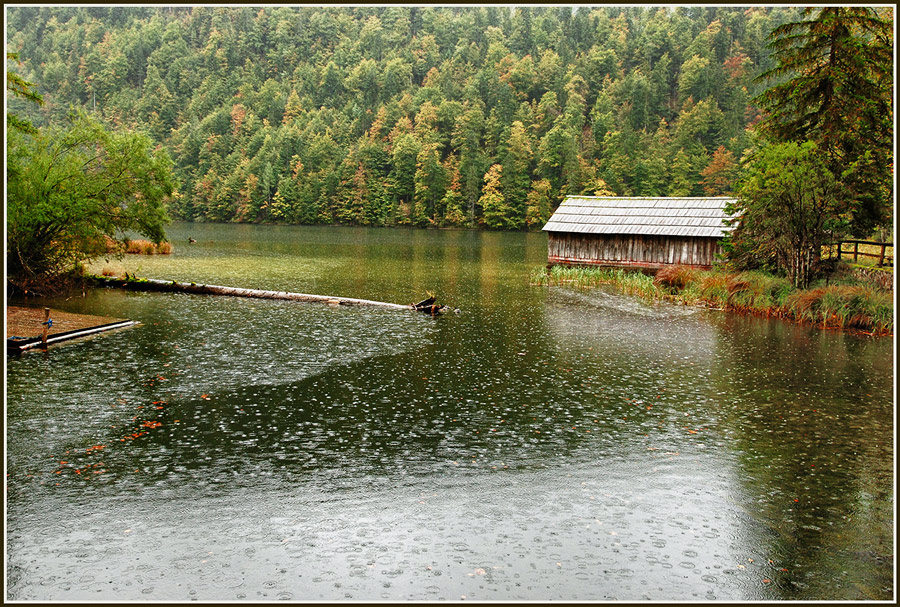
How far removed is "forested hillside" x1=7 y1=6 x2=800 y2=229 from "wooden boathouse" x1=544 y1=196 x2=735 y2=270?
56754 millimetres

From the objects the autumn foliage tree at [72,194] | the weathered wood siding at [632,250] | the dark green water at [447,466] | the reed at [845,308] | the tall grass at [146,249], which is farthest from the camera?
the tall grass at [146,249]

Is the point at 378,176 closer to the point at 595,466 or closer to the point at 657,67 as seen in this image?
the point at 657,67

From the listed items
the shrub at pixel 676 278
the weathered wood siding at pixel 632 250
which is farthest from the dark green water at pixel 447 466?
the weathered wood siding at pixel 632 250

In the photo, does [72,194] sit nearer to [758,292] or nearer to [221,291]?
[221,291]

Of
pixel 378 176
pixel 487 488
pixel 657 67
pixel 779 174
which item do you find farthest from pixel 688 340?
pixel 657 67

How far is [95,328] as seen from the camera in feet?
75.2

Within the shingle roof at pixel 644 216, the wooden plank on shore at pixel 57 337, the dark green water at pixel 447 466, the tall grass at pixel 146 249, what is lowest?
the dark green water at pixel 447 466

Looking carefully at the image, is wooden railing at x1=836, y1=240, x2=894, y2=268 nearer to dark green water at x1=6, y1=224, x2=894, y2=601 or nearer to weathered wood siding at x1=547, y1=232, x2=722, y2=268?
dark green water at x1=6, y1=224, x2=894, y2=601

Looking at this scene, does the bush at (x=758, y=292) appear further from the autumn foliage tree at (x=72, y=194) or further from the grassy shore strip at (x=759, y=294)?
the autumn foliage tree at (x=72, y=194)

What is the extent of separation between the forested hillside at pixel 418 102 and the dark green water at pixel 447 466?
80.1 m

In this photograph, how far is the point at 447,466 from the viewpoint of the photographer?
12.5 m

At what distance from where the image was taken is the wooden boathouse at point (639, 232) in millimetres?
41094

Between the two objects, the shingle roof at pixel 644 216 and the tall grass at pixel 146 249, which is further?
the tall grass at pixel 146 249

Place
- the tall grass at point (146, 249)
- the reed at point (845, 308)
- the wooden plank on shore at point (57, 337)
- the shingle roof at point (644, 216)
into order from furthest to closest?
the tall grass at point (146, 249)
the shingle roof at point (644, 216)
the reed at point (845, 308)
the wooden plank on shore at point (57, 337)
